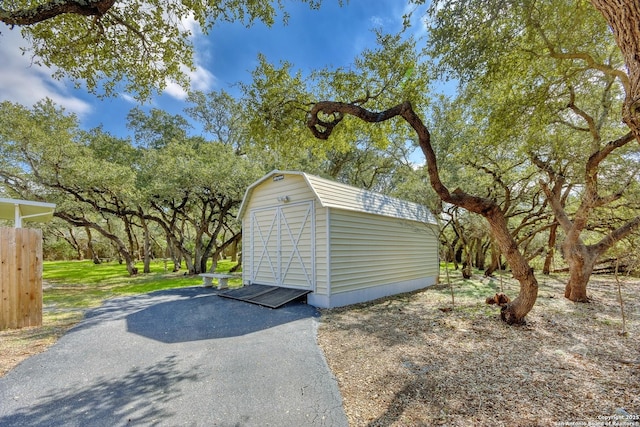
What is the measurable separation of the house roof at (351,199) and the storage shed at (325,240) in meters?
0.02

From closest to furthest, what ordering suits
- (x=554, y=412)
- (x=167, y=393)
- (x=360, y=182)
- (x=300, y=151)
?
(x=554, y=412)
(x=167, y=393)
(x=300, y=151)
(x=360, y=182)

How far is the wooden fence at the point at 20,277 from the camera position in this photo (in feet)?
16.5

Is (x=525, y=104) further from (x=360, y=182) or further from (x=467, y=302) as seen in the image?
(x=360, y=182)

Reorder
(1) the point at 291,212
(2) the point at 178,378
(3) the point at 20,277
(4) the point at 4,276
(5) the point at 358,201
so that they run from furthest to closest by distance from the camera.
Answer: (5) the point at 358,201
(1) the point at 291,212
(3) the point at 20,277
(4) the point at 4,276
(2) the point at 178,378

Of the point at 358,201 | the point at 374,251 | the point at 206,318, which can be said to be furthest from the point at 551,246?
the point at 206,318

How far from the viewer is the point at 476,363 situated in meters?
3.70

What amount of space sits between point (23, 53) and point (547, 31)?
379 inches

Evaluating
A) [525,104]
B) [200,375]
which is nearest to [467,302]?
[525,104]

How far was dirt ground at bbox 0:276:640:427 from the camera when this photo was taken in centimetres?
259

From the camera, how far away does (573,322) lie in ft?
18.1

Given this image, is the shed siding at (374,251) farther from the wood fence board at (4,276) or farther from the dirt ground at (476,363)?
the wood fence board at (4,276)

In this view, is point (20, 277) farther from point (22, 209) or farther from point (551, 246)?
point (551, 246)

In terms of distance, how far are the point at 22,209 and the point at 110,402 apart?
6.38 meters

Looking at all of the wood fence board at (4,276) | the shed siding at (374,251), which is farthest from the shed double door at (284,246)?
the wood fence board at (4,276)
